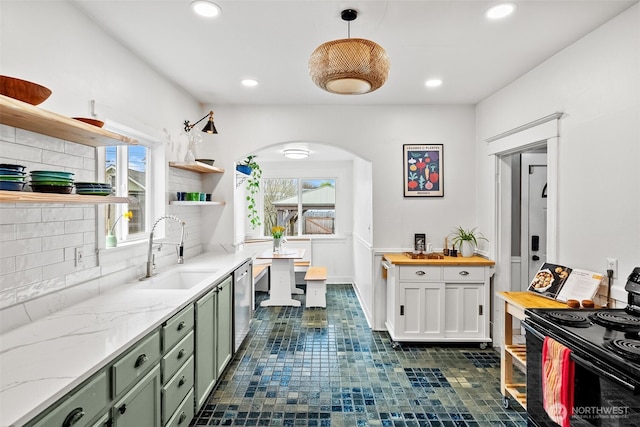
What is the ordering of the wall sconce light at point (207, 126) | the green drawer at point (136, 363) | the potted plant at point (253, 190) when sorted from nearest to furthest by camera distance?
1. the green drawer at point (136, 363)
2. the wall sconce light at point (207, 126)
3. the potted plant at point (253, 190)

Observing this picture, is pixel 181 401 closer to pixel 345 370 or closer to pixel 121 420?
pixel 121 420

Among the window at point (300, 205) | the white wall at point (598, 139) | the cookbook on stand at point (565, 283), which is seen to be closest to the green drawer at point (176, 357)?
the cookbook on stand at point (565, 283)

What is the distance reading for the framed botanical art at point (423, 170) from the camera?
3914mm

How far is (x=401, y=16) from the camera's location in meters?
2.09

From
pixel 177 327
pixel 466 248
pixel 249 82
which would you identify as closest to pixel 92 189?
pixel 177 327

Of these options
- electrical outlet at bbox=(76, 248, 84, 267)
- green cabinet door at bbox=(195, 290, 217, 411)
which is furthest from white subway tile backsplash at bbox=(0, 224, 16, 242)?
green cabinet door at bbox=(195, 290, 217, 411)

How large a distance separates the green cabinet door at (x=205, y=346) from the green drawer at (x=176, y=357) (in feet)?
0.41

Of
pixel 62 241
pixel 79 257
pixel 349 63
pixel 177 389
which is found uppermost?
pixel 349 63

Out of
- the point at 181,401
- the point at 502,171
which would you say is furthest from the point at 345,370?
the point at 502,171

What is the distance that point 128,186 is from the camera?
9.04 ft

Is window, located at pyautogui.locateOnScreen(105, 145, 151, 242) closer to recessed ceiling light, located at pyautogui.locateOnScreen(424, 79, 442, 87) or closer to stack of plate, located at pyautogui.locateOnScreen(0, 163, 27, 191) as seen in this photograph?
stack of plate, located at pyautogui.locateOnScreen(0, 163, 27, 191)

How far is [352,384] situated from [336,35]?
2.66 metres

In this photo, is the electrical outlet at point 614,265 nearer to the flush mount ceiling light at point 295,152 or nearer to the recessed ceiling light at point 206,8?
the recessed ceiling light at point 206,8

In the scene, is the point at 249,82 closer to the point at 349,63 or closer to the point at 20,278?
the point at 349,63
